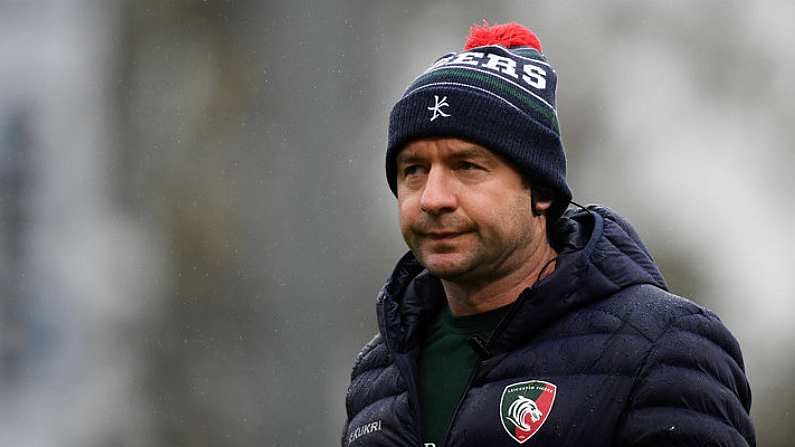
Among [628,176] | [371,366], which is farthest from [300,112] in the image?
[371,366]

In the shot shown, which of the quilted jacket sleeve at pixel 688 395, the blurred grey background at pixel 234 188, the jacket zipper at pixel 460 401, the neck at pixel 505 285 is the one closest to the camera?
the quilted jacket sleeve at pixel 688 395

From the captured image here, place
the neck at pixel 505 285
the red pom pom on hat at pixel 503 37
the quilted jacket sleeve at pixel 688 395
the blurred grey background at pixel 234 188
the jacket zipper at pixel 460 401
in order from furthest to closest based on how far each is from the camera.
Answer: the blurred grey background at pixel 234 188 < the red pom pom on hat at pixel 503 37 < the neck at pixel 505 285 < the jacket zipper at pixel 460 401 < the quilted jacket sleeve at pixel 688 395

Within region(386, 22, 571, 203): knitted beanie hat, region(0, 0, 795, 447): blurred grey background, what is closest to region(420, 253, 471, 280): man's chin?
region(386, 22, 571, 203): knitted beanie hat

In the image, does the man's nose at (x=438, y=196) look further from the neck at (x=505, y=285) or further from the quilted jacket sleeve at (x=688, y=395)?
the quilted jacket sleeve at (x=688, y=395)

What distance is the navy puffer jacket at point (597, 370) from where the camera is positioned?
2.51 m

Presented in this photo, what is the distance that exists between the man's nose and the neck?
0.67ft

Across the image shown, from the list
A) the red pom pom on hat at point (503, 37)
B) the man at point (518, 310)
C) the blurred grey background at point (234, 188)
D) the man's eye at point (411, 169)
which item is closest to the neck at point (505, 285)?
the man at point (518, 310)

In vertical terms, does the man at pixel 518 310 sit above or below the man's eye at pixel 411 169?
below

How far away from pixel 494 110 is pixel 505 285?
1.18 ft

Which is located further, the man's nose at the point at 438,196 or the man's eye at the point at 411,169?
the man's eye at the point at 411,169

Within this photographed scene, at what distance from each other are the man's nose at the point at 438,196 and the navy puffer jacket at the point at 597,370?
0.75 ft

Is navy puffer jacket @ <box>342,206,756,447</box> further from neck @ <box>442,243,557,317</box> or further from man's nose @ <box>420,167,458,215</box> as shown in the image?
man's nose @ <box>420,167,458,215</box>

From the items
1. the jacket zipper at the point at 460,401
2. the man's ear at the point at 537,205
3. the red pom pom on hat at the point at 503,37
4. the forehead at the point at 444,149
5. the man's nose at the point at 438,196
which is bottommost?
the jacket zipper at the point at 460,401

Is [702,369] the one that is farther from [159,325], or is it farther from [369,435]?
[159,325]
